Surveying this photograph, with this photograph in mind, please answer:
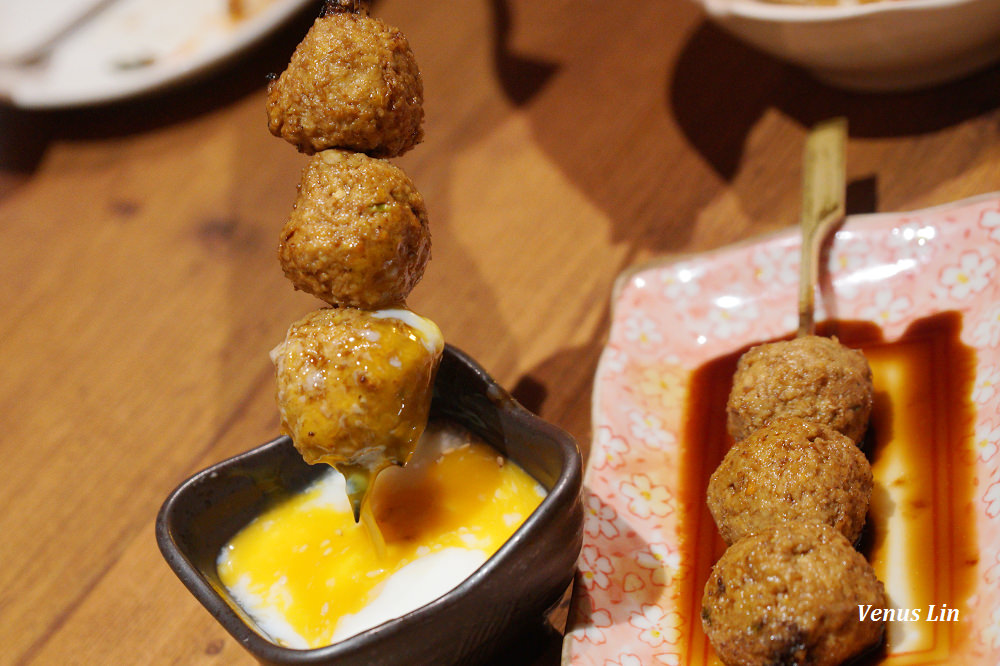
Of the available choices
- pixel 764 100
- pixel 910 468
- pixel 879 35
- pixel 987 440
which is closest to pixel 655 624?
pixel 910 468

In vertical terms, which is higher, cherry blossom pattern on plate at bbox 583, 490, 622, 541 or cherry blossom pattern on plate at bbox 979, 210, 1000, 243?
cherry blossom pattern on plate at bbox 979, 210, 1000, 243

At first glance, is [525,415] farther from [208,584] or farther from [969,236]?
[969,236]

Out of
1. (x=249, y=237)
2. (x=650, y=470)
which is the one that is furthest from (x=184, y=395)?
(x=650, y=470)

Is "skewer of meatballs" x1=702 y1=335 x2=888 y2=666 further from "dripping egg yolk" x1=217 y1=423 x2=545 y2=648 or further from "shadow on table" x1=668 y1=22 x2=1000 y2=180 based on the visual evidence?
"shadow on table" x1=668 y1=22 x2=1000 y2=180

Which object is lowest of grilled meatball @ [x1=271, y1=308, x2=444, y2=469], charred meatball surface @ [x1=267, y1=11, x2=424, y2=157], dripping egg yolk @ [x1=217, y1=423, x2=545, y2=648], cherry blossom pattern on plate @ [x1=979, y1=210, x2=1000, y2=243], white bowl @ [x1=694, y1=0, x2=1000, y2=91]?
dripping egg yolk @ [x1=217, y1=423, x2=545, y2=648]

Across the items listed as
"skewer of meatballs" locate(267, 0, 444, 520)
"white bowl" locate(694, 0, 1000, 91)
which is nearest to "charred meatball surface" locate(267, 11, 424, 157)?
"skewer of meatballs" locate(267, 0, 444, 520)
